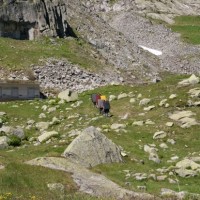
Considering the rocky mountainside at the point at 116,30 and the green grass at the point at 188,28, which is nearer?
the rocky mountainside at the point at 116,30

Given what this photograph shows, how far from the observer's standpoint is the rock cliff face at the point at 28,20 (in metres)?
75.1

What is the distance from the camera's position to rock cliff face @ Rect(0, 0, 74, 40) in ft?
246

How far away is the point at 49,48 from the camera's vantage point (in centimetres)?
7256

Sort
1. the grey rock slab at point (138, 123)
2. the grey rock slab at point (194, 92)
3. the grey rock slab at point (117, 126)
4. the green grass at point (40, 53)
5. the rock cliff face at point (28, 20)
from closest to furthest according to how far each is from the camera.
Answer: the grey rock slab at point (117, 126)
the grey rock slab at point (138, 123)
the grey rock slab at point (194, 92)
the green grass at point (40, 53)
the rock cliff face at point (28, 20)

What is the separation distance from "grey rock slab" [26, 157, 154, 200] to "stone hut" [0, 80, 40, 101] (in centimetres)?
2911

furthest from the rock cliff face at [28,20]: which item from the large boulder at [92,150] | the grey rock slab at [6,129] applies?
the large boulder at [92,150]

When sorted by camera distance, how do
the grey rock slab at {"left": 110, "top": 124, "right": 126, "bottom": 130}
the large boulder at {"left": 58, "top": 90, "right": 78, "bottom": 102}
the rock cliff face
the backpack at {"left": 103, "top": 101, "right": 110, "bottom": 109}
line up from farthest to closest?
the rock cliff face
the large boulder at {"left": 58, "top": 90, "right": 78, "bottom": 102}
the backpack at {"left": 103, "top": 101, "right": 110, "bottom": 109}
the grey rock slab at {"left": 110, "top": 124, "right": 126, "bottom": 130}

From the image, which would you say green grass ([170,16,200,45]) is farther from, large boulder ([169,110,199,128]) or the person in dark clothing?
large boulder ([169,110,199,128])

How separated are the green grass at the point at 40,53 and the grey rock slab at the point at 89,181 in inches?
1550

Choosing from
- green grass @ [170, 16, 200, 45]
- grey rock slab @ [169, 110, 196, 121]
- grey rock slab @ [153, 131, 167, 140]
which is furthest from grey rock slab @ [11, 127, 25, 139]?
green grass @ [170, 16, 200, 45]

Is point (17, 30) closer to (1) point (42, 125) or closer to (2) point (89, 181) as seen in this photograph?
(1) point (42, 125)

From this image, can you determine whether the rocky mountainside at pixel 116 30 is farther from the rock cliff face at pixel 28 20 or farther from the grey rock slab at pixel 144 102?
the grey rock slab at pixel 144 102

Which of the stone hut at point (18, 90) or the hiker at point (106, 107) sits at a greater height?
the hiker at point (106, 107)

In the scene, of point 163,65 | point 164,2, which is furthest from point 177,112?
point 164,2
